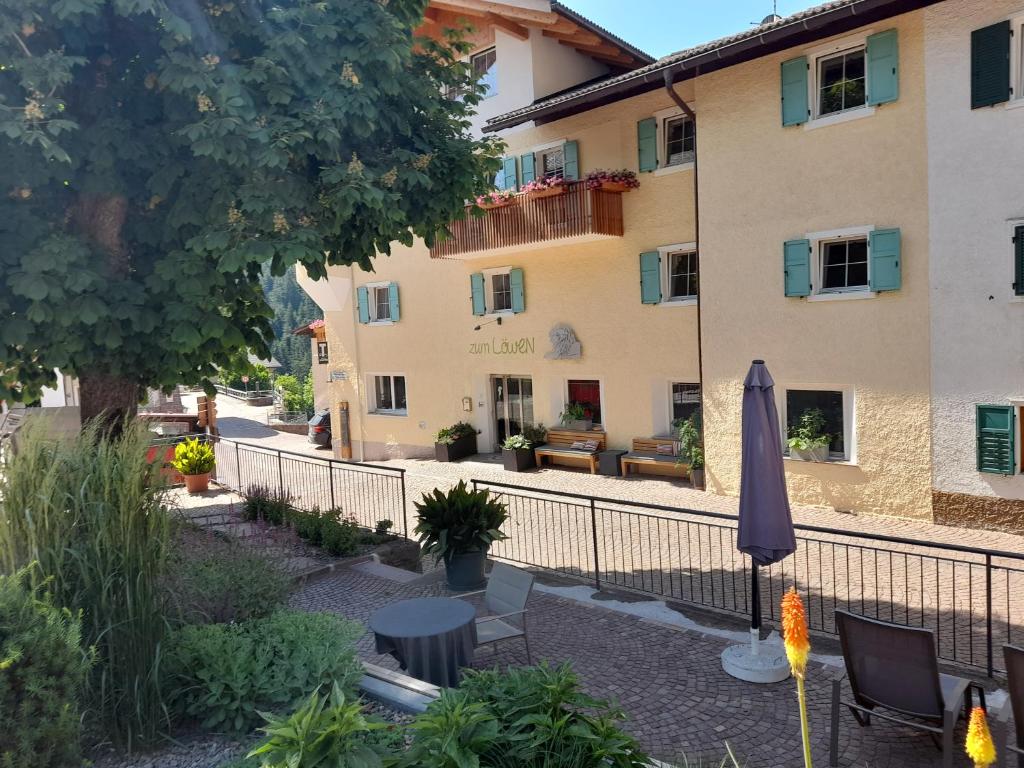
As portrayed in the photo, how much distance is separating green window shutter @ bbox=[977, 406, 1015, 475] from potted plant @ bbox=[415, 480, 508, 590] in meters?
7.48

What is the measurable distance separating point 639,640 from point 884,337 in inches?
296

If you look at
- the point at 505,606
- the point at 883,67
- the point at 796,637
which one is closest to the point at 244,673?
the point at 505,606

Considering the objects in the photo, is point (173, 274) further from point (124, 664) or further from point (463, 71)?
point (463, 71)

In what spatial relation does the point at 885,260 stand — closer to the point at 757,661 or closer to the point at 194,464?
the point at 757,661

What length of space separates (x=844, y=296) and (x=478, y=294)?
949 centimetres

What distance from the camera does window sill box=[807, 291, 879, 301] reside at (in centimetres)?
1225

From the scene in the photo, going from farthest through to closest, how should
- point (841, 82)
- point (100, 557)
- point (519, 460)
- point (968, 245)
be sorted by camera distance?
point (519, 460), point (841, 82), point (968, 245), point (100, 557)

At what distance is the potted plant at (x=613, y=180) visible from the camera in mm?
15734

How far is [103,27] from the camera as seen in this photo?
21.1ft

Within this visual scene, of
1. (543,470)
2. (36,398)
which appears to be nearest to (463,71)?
(36,398)

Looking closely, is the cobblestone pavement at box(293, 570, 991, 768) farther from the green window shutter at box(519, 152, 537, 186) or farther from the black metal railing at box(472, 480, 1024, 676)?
the green window shutter at box(519, 152, 537, 186)

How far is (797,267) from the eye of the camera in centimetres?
1294

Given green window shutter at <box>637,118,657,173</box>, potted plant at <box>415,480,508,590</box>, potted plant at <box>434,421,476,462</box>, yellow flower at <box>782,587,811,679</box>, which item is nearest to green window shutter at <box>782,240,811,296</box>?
green window shutter at <box>637,118,657,173</box>

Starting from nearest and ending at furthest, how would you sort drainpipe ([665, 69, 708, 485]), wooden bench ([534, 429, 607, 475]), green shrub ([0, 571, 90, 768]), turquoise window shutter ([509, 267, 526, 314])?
1. green shrub ([0, 571, 90, 768])
2. drainpipe ([665, 69, 708, 485])
3. wooden bench ([534, 429, 607, 475])
4. turquoise window shutter ([509, 267, 526, 314])
